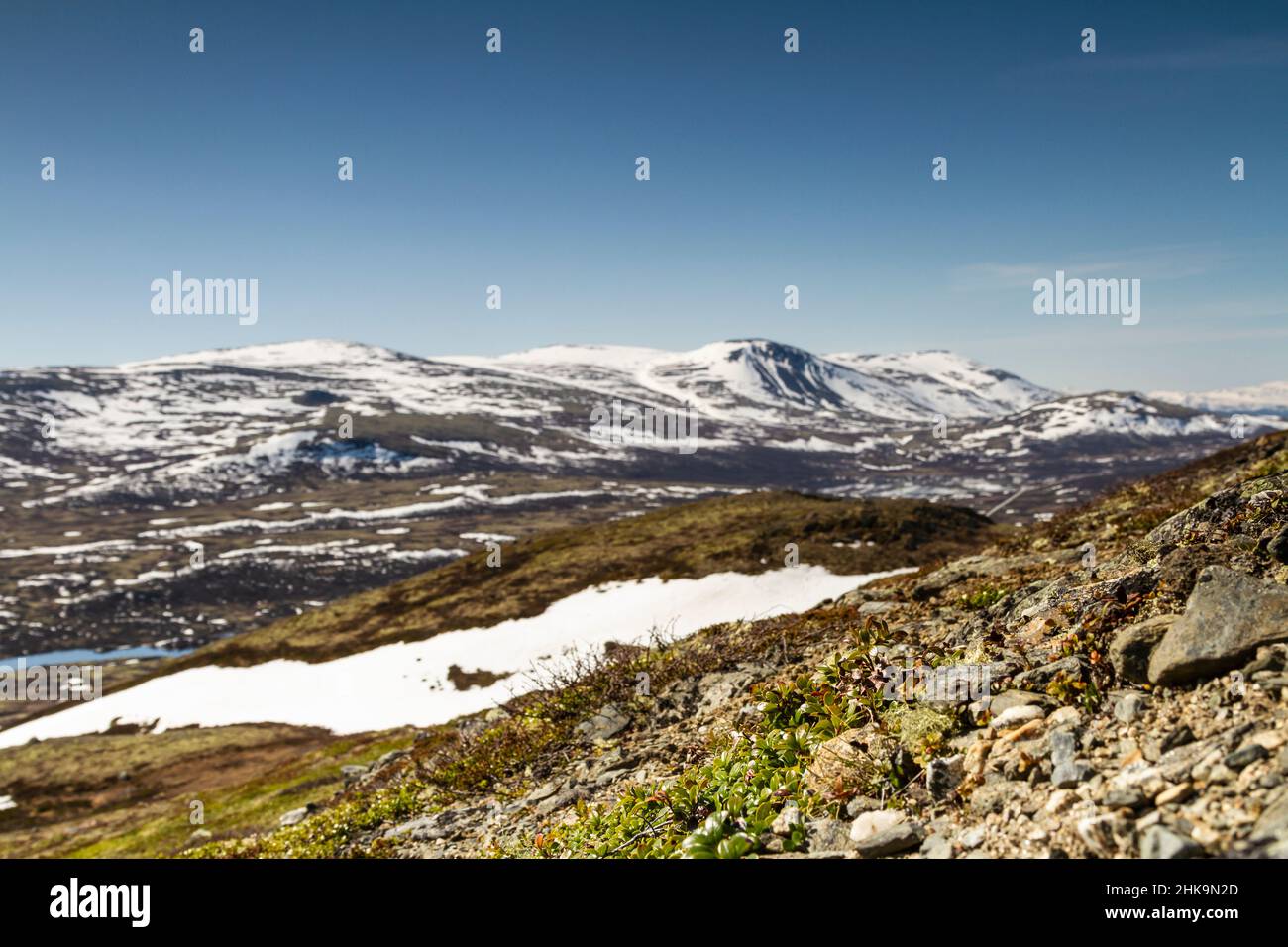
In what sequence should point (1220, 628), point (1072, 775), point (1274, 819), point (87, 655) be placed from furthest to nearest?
point (87, 655), point (1220, 628), point (1072, 775), point (1274, 819)

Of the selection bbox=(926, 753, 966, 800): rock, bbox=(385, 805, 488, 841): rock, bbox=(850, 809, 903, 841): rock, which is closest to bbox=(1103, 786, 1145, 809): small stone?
bbox=(926, 753, 966, 800): rock

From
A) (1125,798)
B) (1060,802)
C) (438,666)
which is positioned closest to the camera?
(1125,798)

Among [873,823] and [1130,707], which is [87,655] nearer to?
[873,823]

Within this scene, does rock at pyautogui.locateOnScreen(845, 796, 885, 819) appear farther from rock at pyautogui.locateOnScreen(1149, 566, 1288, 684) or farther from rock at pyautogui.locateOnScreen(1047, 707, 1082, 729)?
rock at pyautogui.locateOnScreen(1149, 566, 1288, 684)

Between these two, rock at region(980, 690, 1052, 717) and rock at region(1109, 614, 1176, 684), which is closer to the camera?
rock at region(1109, 614, 1176, 684)

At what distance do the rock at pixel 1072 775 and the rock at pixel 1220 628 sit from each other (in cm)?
118

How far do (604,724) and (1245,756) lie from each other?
30.5 ft

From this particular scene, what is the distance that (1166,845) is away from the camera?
4.05 metres

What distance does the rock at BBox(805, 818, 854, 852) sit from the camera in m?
5.85

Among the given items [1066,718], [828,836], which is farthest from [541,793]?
[1066,718]

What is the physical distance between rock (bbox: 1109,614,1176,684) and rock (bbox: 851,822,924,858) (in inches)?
91.3
